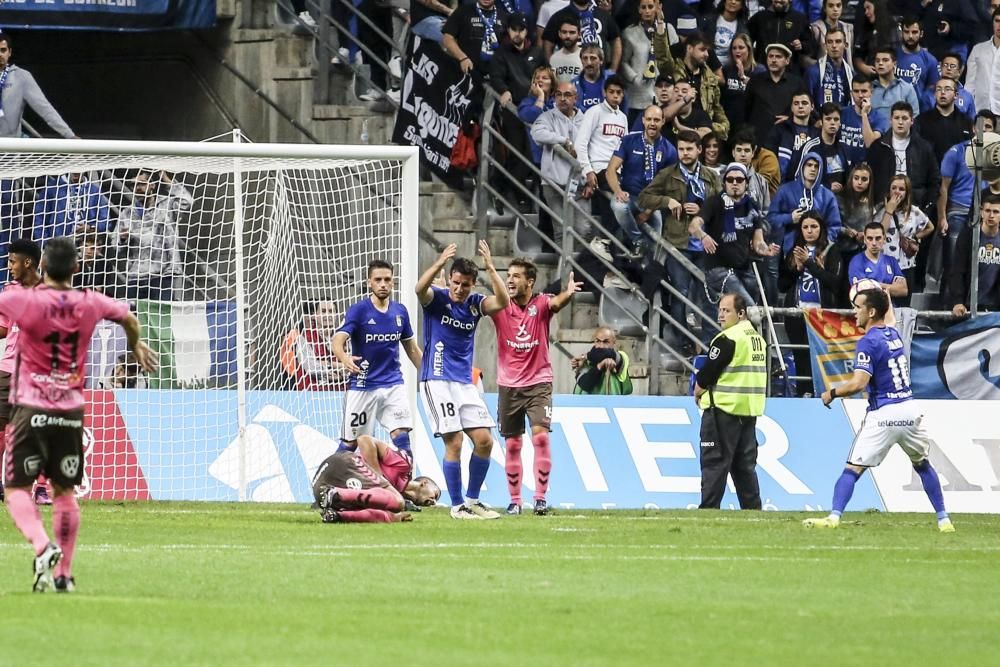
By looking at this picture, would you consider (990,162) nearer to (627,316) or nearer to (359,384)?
(627,316)

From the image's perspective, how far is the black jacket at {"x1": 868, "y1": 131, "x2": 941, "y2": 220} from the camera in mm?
22641

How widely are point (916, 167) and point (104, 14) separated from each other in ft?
34.0

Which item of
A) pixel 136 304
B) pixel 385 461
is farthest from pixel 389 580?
pixel 136 304

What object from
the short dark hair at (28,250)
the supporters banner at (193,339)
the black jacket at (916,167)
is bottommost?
the supporters banner at (193,339)

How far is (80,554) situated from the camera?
11922mm

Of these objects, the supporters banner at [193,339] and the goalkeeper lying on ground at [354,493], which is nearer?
the goalkeeper lying on ground at [354,493]

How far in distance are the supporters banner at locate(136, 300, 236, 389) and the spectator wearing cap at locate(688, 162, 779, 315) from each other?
19.1 ft

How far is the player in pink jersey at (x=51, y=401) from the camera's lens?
9914 millimetres

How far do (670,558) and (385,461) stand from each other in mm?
4535

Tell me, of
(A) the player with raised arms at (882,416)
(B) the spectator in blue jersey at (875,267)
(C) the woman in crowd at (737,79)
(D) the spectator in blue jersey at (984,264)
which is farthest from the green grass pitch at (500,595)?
(C) the woman in crowd at (737,79)

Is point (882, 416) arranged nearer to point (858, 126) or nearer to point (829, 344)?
point (829, 344)

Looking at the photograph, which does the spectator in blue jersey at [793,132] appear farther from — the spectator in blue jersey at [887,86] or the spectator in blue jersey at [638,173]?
the spectator in blue jersey at [638,173]

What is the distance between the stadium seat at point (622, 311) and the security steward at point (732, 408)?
3.34 metres

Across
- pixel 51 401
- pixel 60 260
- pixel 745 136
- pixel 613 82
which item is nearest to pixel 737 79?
pixel 745 136
